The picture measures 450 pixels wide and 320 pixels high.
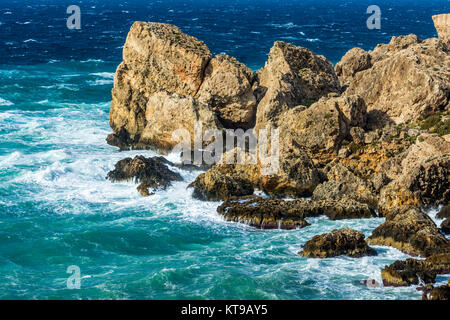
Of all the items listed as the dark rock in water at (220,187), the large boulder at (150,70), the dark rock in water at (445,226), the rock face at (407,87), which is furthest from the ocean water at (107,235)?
the rock face at (407,87)

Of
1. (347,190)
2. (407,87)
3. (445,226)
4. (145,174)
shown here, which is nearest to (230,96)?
(145,174)

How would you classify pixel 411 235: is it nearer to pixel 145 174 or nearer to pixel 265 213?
pixel 265 213

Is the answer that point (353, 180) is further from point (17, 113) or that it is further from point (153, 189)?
point (17, 113)

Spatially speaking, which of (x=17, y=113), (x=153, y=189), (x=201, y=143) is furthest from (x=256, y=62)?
(x=153, y=189)

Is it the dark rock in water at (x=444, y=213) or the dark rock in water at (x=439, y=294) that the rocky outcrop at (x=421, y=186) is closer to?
the dark rock in water at (x=444, y=213)

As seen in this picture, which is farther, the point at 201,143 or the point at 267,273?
the point at 201,143

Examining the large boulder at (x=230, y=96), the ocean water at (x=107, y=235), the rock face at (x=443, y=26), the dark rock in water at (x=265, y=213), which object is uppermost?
the rock face at (x=443, y=26)

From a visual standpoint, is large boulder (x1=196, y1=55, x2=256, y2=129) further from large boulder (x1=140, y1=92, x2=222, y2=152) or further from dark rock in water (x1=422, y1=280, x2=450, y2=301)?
dark rock in water (x1=422, y1=280, x2=450, y2=301)
